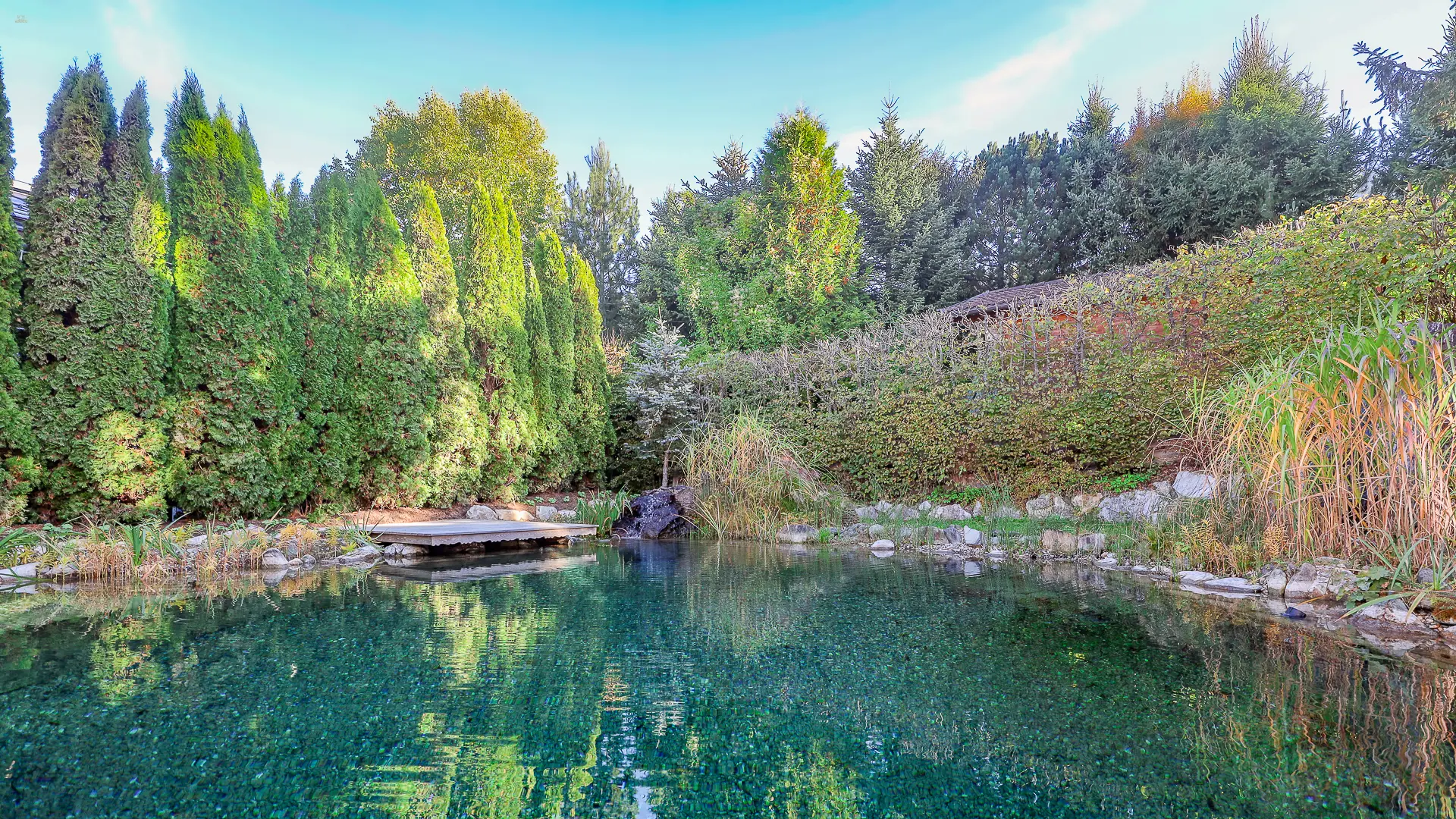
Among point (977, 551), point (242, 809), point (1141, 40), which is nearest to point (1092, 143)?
point (1141, 40)

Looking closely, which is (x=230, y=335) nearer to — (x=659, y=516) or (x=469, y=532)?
(x=469, y=532)

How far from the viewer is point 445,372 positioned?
698 centimetres

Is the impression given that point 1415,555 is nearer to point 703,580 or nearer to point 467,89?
point 703,580

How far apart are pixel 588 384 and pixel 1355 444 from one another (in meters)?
7.75

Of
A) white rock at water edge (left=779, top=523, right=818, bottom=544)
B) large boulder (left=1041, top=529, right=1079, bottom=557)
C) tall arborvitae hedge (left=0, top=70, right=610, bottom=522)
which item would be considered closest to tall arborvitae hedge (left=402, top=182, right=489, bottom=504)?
tall arborvitae hedge (left=0, top=70, right=610, bottom=522)

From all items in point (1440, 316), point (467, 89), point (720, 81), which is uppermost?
point (467, 89)

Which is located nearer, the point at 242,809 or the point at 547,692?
the point at 242,809

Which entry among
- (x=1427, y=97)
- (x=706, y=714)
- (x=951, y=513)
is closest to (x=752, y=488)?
(x=951, y=513)

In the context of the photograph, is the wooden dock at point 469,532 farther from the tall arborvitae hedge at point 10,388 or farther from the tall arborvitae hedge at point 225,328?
the tall arborvitae hedge at point 10,388

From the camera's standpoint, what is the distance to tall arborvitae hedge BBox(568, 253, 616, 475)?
8695mm

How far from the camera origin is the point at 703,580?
3.57 metres

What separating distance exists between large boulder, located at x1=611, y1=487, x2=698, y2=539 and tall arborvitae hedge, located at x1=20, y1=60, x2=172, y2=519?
12.6 feet

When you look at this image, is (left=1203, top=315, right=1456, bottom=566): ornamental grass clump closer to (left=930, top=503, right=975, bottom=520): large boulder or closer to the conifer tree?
(left=930, top=503, right=975, bottom=520): large boulder

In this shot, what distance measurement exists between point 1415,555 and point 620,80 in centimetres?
881
